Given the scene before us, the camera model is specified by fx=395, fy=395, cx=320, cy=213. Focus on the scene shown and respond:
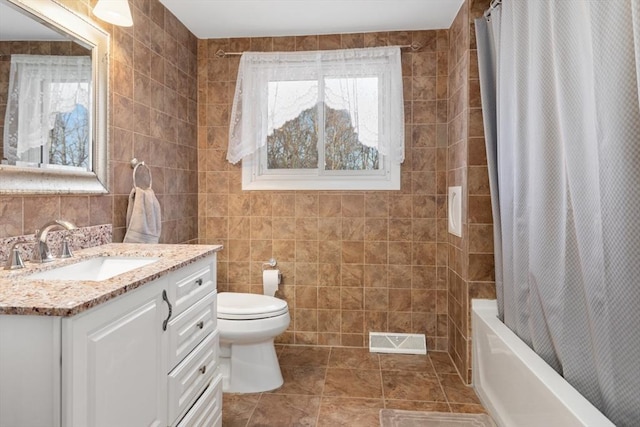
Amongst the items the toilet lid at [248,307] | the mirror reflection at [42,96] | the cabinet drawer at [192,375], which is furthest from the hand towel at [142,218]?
the cabinet drawer at [192,375]

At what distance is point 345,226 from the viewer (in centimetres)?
286

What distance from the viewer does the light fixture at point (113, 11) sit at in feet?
5.49

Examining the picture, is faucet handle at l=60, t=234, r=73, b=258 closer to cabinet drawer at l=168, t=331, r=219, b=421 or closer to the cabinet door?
the cabinet door

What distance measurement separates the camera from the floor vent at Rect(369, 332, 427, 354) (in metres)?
2.79

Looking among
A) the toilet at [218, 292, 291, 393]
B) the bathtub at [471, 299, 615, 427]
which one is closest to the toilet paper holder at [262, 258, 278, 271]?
the toilet at [218, 292, 291, 393]

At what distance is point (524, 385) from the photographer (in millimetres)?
1574

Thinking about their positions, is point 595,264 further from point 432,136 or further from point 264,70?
point 264,70

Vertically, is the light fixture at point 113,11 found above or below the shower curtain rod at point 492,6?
below

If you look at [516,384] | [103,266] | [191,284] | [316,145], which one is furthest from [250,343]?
[316,145]

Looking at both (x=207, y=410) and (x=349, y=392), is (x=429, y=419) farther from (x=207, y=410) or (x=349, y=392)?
(x=207, y=410)

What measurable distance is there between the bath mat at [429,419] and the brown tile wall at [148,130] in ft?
5.41

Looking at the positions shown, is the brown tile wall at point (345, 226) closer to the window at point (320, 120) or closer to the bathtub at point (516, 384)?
the window at point (320, 120)

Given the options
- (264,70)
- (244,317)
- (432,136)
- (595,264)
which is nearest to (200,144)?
(264,70)

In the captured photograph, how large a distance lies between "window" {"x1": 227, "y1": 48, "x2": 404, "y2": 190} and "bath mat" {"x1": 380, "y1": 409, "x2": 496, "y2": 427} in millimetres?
1448
